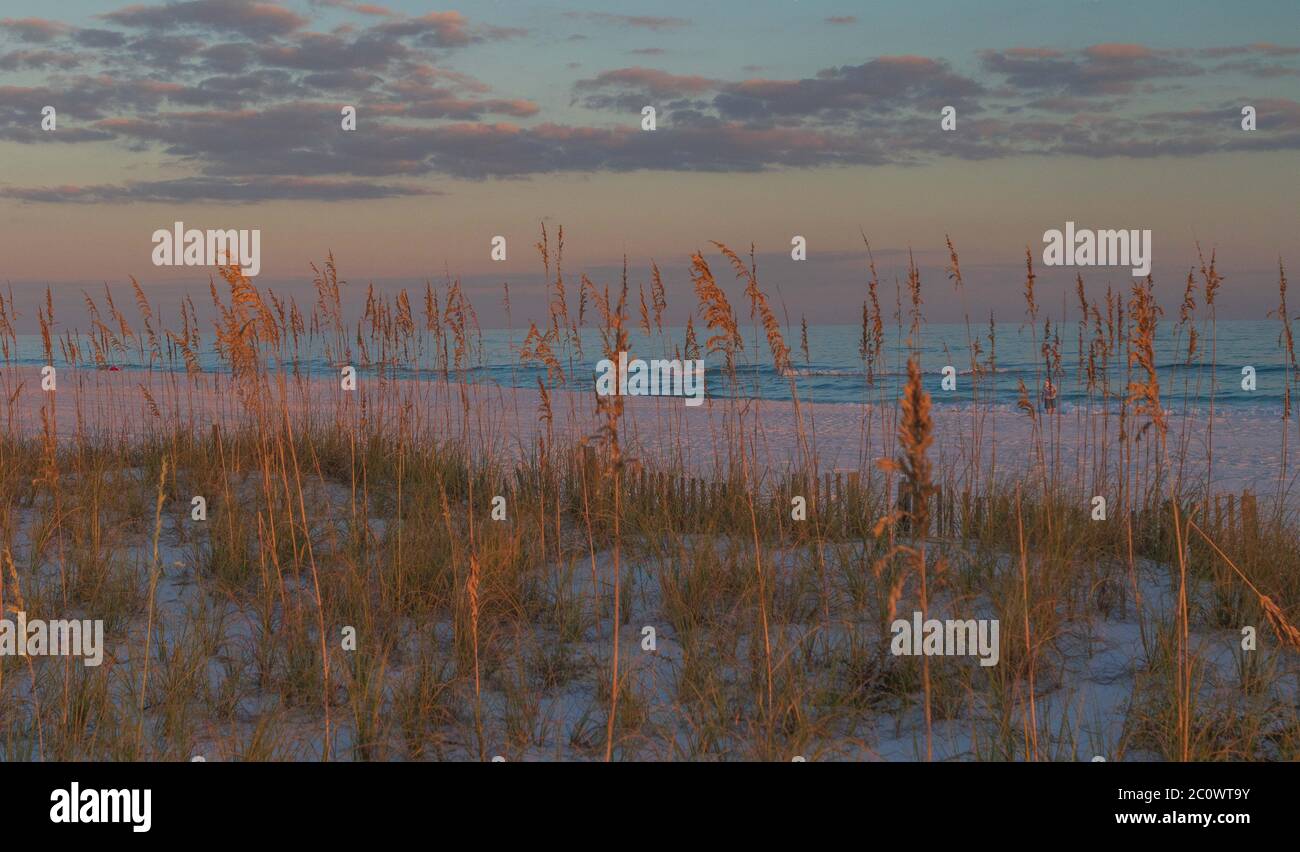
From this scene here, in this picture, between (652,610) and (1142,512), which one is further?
(1142,512)

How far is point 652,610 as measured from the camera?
4977 millimetres

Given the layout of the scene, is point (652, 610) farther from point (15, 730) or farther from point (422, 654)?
point (15, 730)

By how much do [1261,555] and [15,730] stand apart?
5852 millimetres

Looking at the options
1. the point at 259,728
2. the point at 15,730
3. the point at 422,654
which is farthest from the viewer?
the point at 422,654

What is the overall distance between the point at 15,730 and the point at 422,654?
151 centimetres
